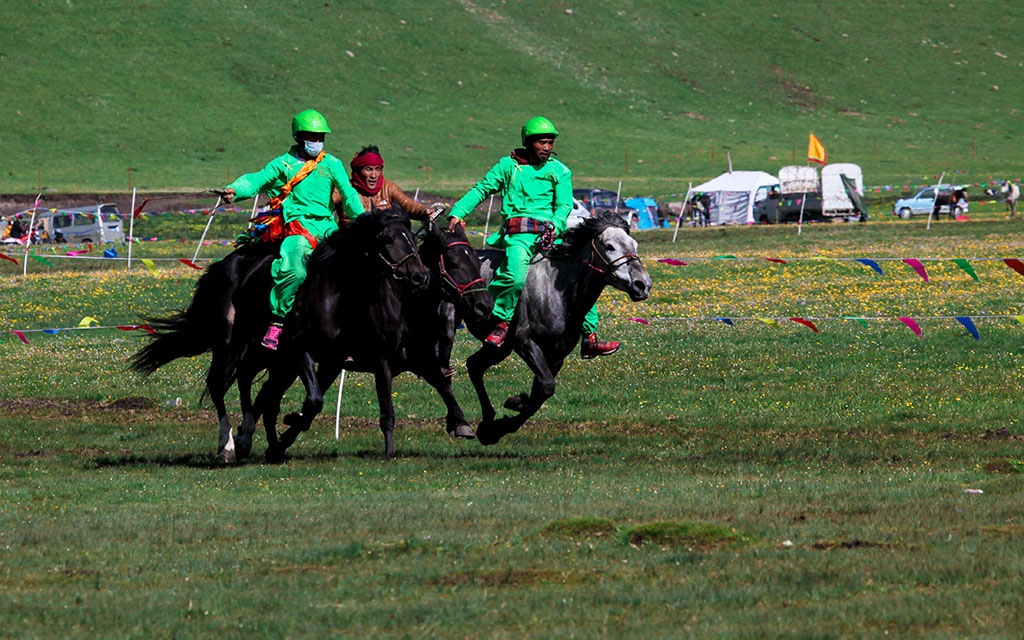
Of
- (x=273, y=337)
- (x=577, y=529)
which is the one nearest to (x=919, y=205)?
(x=273, y=337)

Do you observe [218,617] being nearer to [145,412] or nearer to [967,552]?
[967,552]

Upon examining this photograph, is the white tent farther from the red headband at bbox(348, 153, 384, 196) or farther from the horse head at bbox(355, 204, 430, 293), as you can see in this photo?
the horse head at bbox(355, 204, 430, 293)

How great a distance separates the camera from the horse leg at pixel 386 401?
1300 centimetres

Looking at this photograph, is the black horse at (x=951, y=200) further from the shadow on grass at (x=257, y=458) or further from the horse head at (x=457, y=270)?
the horse head at (x=457, y=270)

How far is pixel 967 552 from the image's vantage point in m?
7.69

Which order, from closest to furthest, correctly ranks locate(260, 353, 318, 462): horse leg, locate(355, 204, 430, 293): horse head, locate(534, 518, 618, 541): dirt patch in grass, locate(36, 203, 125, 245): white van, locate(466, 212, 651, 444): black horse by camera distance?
locate(534, 518, 618, 541): dirt patch in grass → locate(355, 204, 430, 293): horse head → locate(260, 353, 318, 462): horse leg → locate(466, 212, 651, 444): black horse → locate(36, 203, 125, 245): white van

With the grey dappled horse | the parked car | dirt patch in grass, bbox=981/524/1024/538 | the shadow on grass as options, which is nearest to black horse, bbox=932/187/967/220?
the parked car

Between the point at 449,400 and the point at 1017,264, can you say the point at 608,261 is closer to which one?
the point at 449,400

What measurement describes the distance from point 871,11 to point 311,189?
5008 inches

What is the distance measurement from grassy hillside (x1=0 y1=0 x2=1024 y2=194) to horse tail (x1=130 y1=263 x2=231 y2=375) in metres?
66.1

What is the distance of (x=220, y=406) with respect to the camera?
14242 mm

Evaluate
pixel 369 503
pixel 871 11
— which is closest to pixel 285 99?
pixel 871 11

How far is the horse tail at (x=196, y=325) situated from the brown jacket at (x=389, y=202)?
145 centimetres

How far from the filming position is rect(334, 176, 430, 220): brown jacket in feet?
45.4
